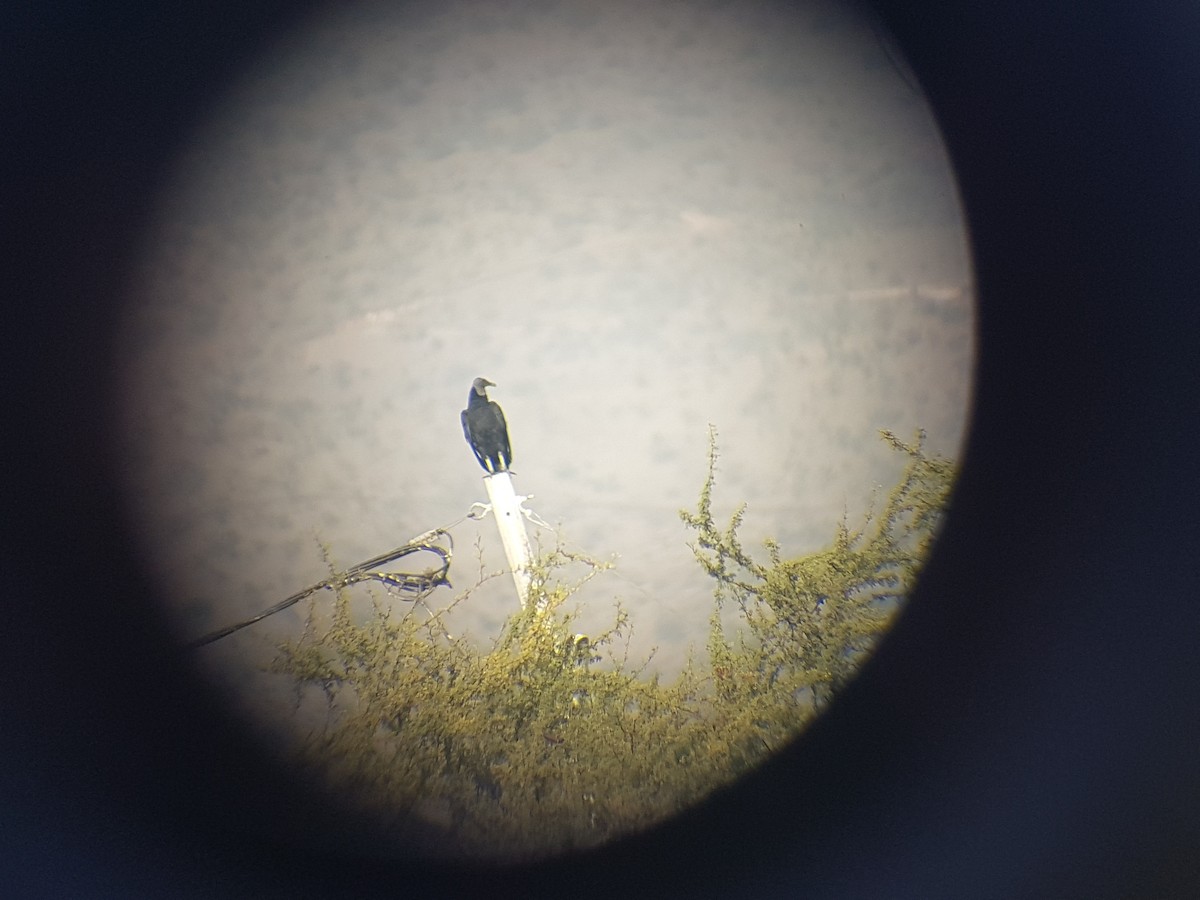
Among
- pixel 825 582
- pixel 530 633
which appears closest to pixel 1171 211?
pixel 825 582

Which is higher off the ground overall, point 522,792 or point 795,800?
point 522,792

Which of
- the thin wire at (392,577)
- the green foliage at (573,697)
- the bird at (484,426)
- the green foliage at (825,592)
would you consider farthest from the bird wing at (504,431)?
the green foliage at (825,592)

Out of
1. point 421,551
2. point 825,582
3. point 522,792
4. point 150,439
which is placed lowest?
point 522,792

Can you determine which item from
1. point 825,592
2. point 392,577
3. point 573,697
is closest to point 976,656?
point 825,592

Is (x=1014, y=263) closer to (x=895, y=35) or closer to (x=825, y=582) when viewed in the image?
(x=895, y=35)

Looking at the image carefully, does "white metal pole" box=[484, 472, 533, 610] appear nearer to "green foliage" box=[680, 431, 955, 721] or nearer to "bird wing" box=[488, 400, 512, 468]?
"bird wing" box=[488, 400, 512, 468]

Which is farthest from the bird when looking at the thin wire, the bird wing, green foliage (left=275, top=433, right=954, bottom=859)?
green foliage (left=275, top=433, right=954, bottom=859)

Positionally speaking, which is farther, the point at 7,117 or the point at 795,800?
the point at 795,800
